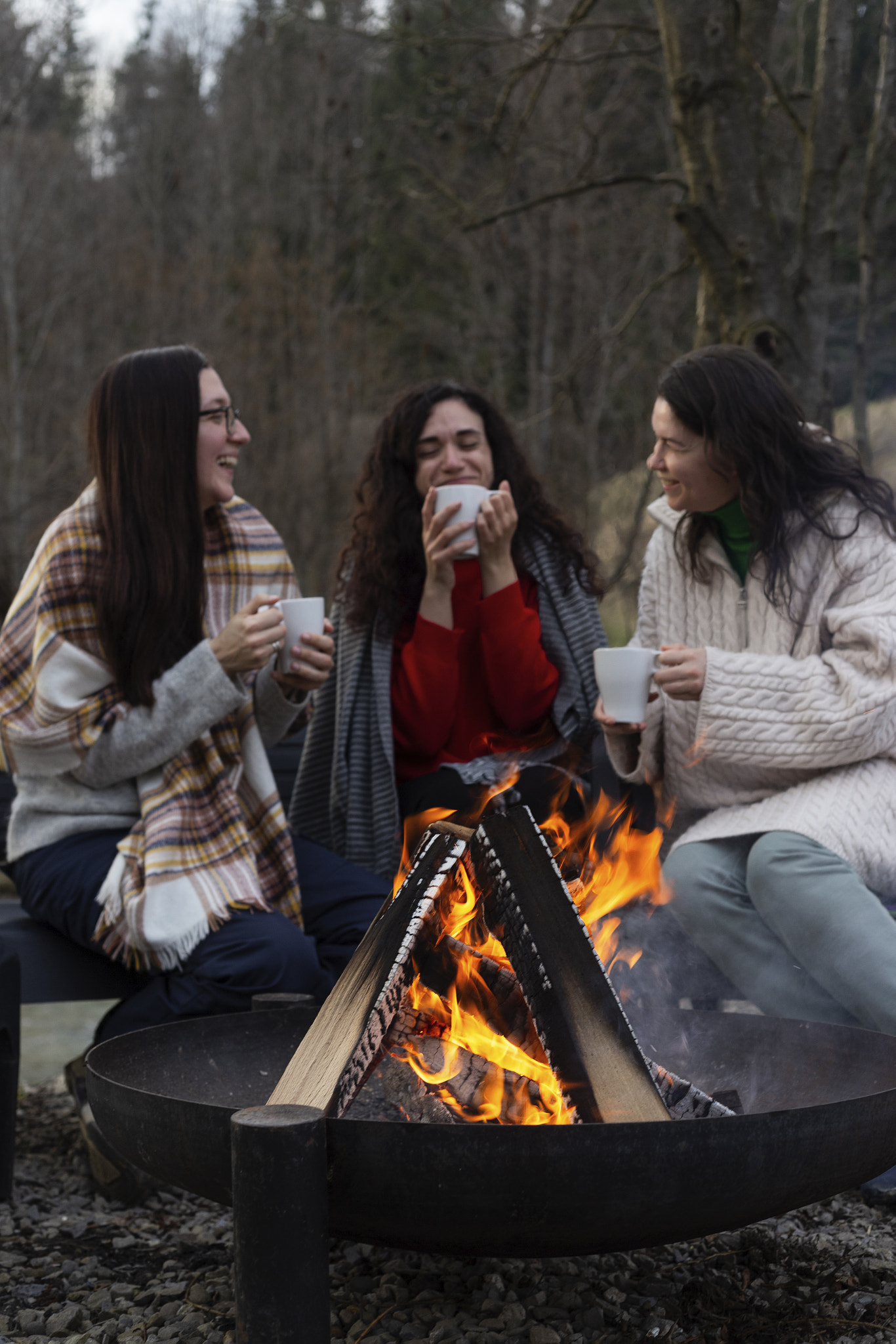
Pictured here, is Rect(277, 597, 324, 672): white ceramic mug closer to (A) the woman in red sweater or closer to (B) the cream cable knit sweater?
(A) the woman in red sweater

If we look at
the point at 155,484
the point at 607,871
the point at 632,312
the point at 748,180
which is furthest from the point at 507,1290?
the point at 632,312

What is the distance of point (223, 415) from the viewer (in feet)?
8.99

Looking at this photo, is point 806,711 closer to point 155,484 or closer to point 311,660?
point 311,660

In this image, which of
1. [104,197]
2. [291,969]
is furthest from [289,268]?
[291,969]

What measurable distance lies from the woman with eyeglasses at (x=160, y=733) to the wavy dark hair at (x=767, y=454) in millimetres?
919

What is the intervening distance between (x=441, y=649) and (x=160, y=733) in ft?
2.28

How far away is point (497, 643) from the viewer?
2.84 m

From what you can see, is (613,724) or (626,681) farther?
(613,724)

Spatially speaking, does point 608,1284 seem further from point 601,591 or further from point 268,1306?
point 601,591

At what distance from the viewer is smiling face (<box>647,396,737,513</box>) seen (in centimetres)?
253

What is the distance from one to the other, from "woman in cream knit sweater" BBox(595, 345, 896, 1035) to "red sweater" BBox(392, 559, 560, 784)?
352 millimetres

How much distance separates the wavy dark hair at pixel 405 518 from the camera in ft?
9.84

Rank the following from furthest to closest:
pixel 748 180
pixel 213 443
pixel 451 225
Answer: pixel 451 225, pixel 748 180, pixel 213 443

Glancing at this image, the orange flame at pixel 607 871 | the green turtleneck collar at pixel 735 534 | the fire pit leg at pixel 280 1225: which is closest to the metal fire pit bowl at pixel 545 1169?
the fire pit leg at pixel 280 1225
